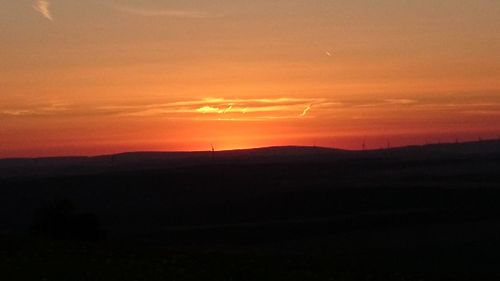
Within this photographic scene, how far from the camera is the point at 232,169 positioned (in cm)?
15950

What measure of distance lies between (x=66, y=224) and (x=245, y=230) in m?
24.3

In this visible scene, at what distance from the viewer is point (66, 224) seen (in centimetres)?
3919

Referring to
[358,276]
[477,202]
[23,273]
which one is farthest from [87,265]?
[477,202]

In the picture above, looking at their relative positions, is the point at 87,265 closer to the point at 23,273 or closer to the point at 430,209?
the point at 23,273

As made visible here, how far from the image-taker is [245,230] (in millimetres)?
62188

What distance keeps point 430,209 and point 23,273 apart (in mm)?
54570

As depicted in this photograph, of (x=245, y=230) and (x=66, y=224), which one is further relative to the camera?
(x=245, y=230)

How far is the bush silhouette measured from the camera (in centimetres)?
3859

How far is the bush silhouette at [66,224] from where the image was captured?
38.6 meters

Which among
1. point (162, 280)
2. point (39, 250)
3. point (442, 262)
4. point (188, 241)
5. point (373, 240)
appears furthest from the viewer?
point (188, 241)

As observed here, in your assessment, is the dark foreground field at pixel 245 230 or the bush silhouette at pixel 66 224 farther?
the bush silhouette at pixel 66 224

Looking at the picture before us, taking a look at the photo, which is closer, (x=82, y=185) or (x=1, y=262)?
(x=1, y=262)

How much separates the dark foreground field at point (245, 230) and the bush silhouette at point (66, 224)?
50 mm

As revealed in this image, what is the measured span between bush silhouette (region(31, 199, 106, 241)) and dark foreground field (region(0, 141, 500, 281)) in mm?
50
